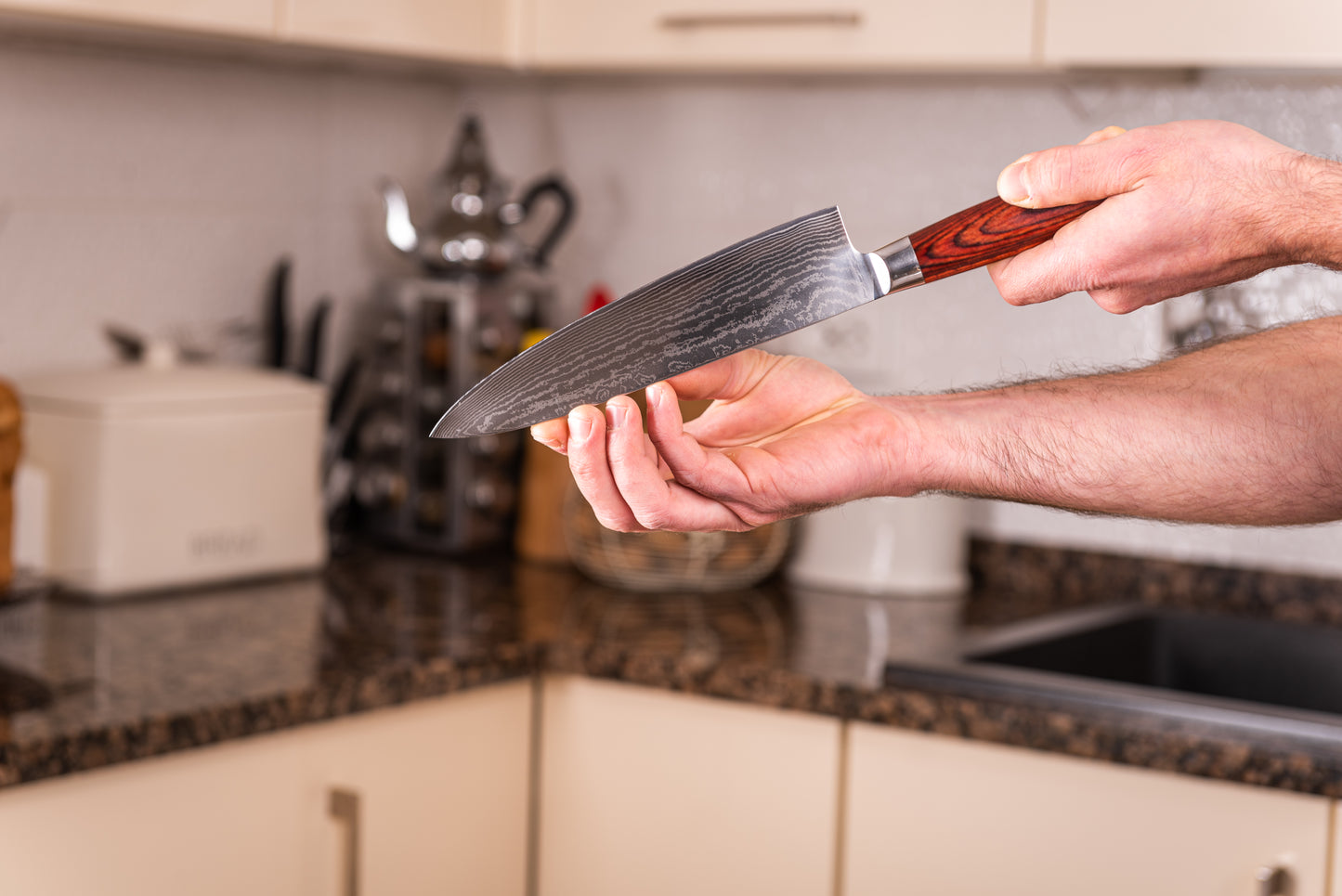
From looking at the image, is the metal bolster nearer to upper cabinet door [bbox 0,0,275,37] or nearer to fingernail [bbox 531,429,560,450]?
fingernail [bbox 531,429,560,450]

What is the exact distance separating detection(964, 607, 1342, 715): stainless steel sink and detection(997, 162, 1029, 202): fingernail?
837mm

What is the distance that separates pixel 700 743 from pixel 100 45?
1.04 metres

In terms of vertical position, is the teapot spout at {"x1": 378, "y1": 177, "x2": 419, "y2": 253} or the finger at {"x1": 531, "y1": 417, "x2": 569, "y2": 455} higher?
the teapot spout at {"x1": 378, "y1": 177, "x2": 419, "y2": 253}

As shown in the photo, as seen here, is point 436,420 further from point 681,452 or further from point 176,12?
point 681,452

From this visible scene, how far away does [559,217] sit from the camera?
2.02 meters

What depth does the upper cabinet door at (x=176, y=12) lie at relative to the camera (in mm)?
1339

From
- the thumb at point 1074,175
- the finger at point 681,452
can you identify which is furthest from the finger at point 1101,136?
the finger at point 681,452

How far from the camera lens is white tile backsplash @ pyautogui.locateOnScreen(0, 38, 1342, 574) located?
5.50 feet

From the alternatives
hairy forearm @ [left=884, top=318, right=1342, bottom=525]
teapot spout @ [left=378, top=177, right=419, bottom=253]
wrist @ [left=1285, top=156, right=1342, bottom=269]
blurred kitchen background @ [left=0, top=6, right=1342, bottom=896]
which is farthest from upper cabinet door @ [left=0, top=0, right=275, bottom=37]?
wrist @ [left=1285, top=156, right=1342, bottom=269]

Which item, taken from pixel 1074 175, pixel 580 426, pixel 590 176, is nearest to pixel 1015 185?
pixel 1074 175

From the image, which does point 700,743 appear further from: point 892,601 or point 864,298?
point 864,298

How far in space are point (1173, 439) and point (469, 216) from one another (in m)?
1.27

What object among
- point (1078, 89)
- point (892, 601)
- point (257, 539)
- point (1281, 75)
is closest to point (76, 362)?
point (257, 539)

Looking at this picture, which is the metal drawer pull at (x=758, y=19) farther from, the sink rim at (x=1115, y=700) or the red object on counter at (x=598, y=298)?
the sink rim at (x=1115, y=700)
